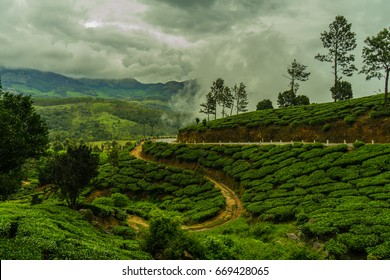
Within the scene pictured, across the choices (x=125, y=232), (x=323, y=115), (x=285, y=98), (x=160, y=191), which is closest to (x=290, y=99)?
(x=285, y=98)

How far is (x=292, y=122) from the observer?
2132 inches

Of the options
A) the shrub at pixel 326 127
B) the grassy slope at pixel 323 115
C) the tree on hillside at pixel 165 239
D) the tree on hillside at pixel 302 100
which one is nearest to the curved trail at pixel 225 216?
the tree on hillside at pixel 165 239

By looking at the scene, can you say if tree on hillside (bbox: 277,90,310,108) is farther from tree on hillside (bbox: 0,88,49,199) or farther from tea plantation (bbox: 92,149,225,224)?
tree on hillside (bbox: 0,88,49,199)

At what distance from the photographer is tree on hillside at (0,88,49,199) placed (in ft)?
78.6

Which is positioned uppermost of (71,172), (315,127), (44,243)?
(315,127)

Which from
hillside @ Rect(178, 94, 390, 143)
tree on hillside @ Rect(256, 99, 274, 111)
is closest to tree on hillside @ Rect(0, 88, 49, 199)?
hillside @ Rect(178, 94, 390, 143)

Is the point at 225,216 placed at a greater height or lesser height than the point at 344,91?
lesser

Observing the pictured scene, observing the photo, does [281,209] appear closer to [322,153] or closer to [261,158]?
[322,153]

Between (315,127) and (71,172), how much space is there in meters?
40.1

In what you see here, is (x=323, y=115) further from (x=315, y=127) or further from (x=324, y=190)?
(x=324, y=190)

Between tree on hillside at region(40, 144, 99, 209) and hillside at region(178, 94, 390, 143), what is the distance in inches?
1465

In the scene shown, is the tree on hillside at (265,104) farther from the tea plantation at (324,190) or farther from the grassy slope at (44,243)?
the grassy slope at (44,243)

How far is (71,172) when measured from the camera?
2508 cm

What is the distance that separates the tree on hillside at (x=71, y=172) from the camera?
81.8 feet
